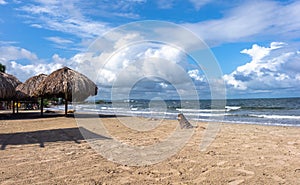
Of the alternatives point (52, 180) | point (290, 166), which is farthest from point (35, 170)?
point (290, 166)

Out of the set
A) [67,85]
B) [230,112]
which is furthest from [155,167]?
[230,112]

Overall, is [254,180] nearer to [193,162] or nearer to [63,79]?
[193,162]

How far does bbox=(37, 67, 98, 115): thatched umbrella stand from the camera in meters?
13.3

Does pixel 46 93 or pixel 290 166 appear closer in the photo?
pixel 290 166

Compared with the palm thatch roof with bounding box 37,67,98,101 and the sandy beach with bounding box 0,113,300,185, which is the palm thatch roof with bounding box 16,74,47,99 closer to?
the palm thatch roof with bounding box 37,67,98,101

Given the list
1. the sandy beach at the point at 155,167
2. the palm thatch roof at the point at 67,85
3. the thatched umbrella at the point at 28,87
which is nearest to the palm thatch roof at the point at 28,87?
the thatched umbrella at the point at 28,87

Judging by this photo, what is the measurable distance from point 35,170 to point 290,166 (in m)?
4.03

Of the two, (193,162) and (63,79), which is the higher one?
(63,79)

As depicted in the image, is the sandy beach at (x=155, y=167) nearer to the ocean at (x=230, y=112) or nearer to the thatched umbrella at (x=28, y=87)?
the ocean at (x=230, y=112)

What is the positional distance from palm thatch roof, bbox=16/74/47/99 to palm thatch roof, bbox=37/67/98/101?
6.31 ft

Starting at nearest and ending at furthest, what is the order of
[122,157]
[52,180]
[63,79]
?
[52,180]
[122,157]
[63,79]

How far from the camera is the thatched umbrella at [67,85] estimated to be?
13.3 metres

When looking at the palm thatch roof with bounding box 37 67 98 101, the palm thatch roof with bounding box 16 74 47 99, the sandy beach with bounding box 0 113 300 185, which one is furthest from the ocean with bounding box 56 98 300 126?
the sandy beach with bounding box 0 113 300 185

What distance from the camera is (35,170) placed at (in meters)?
3.90
